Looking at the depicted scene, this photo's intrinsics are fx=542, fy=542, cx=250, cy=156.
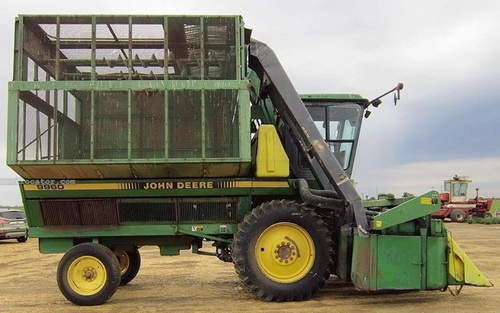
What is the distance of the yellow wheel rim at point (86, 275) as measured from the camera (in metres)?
8.05

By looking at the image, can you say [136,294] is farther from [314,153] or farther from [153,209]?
[314,153]

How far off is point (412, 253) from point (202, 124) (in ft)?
11.7

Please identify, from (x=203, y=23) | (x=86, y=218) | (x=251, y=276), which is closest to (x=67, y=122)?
(x=86, y=218)

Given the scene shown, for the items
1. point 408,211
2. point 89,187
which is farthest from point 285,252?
point 89,187

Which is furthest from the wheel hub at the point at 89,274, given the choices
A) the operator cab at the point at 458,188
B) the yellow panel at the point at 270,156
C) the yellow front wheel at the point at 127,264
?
the operator cab at the point at 458,188

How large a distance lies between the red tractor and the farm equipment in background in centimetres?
2789

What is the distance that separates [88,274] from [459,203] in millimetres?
32807

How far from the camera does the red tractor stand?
35156mm

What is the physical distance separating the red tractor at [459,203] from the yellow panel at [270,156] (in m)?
28.2

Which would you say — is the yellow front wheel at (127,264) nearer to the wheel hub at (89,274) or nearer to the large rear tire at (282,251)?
the wheel hub at (89,274)

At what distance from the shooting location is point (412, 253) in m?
7.84

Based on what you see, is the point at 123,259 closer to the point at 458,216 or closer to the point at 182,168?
the point at 182,168

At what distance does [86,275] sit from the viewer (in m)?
8.08

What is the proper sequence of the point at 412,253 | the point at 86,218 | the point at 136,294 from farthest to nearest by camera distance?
the point at 136,294 → the point at 86,218 → the point at 412,253
